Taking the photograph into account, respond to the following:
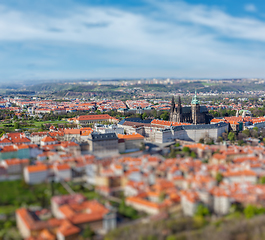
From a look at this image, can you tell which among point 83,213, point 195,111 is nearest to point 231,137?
point 195,111

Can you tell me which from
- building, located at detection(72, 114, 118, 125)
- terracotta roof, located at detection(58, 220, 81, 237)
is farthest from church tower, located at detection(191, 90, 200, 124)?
terracotta roof, located at detection(58, 220, 81, 237)

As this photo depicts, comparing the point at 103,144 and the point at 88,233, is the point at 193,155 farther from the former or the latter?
the point at 88,233

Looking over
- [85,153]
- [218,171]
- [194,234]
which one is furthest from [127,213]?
[85,153]

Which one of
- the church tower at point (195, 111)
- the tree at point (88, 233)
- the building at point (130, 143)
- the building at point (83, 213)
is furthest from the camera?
the church tower at point (195, 111)

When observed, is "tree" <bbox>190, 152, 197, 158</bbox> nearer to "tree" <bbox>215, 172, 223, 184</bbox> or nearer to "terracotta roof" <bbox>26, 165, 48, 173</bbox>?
"tree" <bbox>215, 172, 223, 184</bbox>

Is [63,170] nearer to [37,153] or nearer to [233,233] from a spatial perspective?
[37,153]

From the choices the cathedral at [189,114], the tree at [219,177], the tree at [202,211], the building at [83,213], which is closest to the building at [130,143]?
the tree at [219,177]

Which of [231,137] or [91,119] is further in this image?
[91,119]

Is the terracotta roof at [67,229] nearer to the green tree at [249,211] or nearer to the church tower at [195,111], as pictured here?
the green tree at [249,211]
